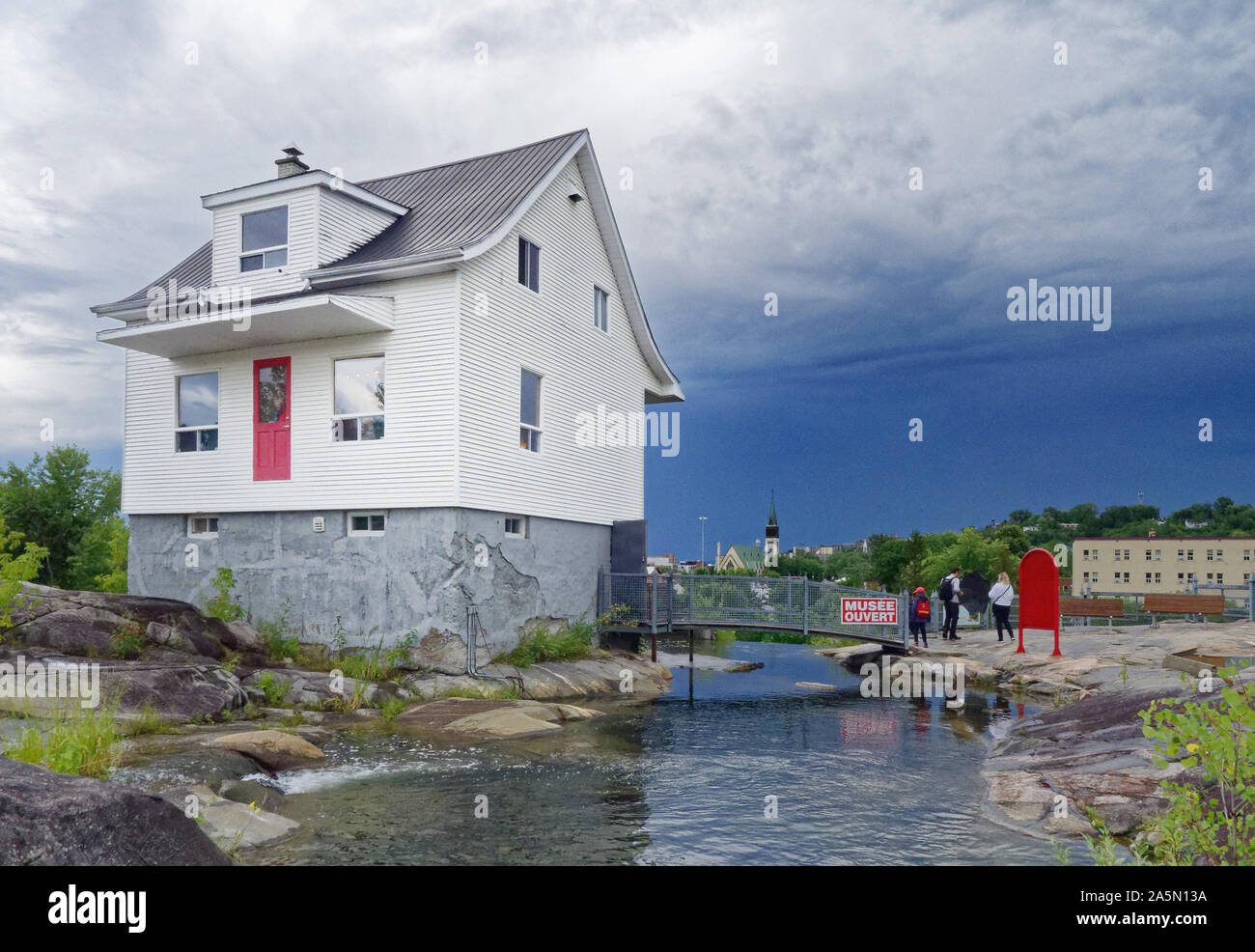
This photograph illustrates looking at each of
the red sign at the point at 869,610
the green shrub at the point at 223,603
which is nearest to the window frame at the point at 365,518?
the green shrub at the point at 223,603

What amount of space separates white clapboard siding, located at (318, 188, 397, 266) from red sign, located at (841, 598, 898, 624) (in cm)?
1437

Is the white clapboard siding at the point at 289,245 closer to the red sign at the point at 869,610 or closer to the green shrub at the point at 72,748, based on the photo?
the green shrub at the point at 72,748

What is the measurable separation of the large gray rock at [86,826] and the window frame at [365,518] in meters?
12.9

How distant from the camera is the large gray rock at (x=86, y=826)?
507 cm

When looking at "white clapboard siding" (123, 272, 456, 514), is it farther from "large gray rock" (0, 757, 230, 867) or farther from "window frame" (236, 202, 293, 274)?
"large gray rock" (0, 757, 230, 867)

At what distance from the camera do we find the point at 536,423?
21.3 metres

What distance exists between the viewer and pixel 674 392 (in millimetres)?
28641

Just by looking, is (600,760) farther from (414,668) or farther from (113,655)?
(113,655)

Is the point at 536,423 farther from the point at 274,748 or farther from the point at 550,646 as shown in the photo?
the point at 274,748

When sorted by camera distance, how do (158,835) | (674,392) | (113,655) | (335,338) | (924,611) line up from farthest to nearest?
(674,392) → (924,611) → (335,338) → (113,655) → (158,835)

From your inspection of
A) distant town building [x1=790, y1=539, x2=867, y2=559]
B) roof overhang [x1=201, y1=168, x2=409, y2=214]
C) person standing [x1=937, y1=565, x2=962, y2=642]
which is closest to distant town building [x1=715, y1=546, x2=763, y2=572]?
distant town building [x1=790, y1=539, x2=867, y2=559]

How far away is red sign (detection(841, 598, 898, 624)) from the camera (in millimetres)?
22844
